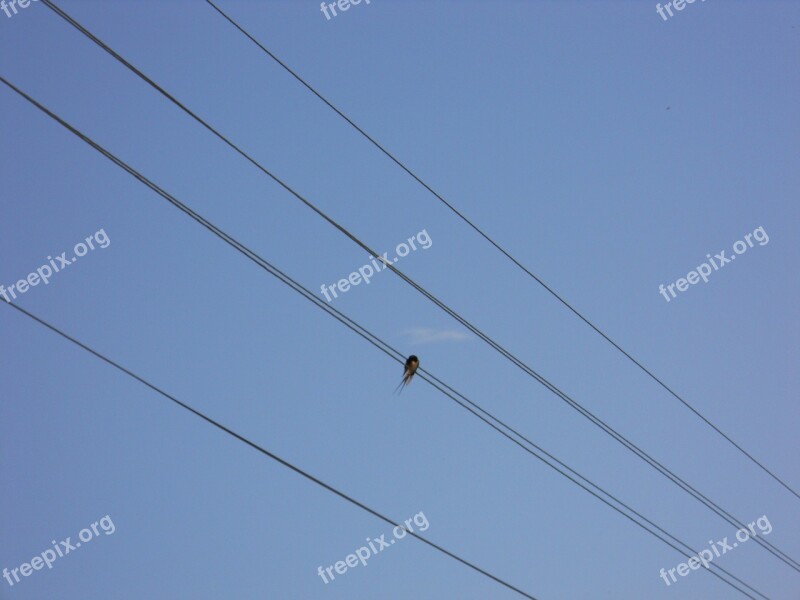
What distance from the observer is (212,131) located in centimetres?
1362

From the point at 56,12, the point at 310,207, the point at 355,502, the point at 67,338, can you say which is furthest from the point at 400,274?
the point at 56,12

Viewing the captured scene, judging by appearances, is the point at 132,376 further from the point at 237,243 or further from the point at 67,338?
the point at 237,243

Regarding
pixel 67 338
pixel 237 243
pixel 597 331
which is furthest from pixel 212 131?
pixel 597 331

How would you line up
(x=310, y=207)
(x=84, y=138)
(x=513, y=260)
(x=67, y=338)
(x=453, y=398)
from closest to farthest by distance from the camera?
(x=84, y=138) → (x=67, y=338) → (x=310, y=207) → (x=453, y=398) → (x=513, y=260)

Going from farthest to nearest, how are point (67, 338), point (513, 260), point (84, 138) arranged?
point (513, 260) < point (67, 338) < point (84, 138)

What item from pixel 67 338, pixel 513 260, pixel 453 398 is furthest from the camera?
pixel 513 260

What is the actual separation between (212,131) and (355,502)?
498 cm

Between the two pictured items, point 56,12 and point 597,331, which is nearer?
point 56,12

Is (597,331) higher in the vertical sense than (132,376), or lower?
higher

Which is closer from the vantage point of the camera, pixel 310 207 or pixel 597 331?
pixel 310 207

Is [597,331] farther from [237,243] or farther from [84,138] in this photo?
[84,138]

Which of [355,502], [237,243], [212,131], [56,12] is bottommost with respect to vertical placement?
[355,502]

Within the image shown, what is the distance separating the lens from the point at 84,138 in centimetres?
1243

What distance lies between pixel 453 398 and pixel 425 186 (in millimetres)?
3120
